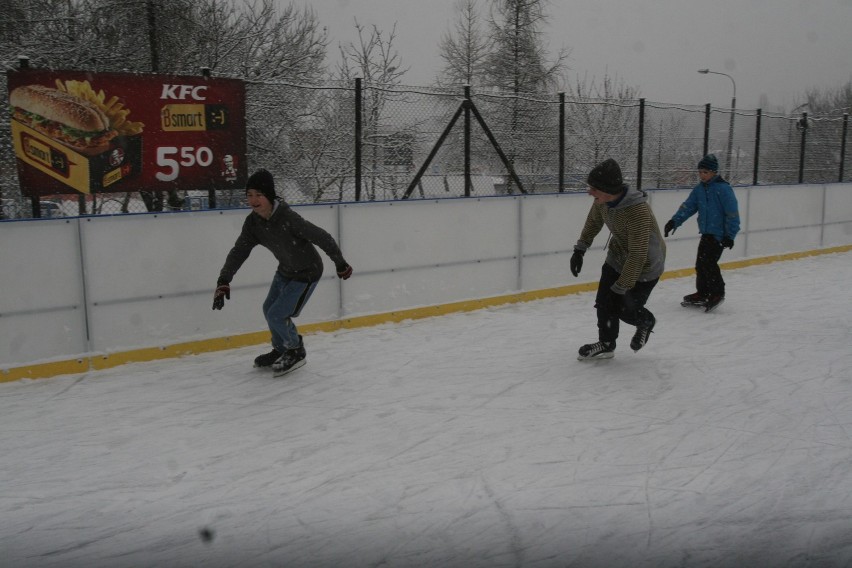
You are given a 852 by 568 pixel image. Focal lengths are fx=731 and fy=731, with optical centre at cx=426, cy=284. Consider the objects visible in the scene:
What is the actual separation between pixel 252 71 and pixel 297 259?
1005 cm

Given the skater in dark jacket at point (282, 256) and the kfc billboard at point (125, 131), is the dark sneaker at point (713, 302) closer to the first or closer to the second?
the skater in dark jacket at point (282, 256)

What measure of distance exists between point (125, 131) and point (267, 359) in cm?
223

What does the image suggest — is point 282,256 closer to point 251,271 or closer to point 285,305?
point 285,305

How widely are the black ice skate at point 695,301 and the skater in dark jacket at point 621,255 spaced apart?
Answer: 2506 mm

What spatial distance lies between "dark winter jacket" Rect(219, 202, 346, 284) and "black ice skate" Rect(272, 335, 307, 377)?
58 cm

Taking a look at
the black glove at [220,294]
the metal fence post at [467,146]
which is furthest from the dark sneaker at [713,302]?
the black glove at [220,294]

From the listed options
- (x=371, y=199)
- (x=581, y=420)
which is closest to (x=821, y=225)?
(x=371, y=199)

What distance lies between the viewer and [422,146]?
814cm

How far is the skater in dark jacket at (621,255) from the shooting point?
5.02 m

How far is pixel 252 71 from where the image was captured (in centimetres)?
1408

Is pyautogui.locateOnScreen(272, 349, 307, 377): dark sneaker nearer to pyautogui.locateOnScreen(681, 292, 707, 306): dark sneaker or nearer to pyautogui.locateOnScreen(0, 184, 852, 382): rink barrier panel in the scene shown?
pyautogui.locateOnScreen(0, 184, 852, 382): rink barrier panel

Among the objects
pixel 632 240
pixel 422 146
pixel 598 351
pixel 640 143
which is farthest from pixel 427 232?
pixel 640 143

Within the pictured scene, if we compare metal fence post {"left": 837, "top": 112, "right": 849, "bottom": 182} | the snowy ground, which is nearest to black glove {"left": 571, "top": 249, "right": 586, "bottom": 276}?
the snowy ground

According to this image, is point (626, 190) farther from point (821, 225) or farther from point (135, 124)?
point (821, 225)
